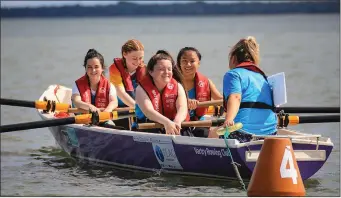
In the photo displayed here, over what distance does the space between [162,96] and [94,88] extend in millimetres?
2037

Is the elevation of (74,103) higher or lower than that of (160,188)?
higher

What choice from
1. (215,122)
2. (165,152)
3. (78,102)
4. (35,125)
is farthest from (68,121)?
(215,122)

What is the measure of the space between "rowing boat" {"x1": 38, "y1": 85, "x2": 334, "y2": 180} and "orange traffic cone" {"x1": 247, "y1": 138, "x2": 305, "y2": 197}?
1.28m

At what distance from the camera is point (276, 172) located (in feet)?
30.3

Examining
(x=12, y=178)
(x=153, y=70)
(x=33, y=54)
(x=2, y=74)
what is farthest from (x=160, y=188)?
(x=33, y=54)

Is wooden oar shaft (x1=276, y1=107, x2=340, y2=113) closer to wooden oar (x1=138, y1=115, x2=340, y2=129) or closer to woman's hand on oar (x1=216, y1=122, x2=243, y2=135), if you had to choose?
wooden oar (x1=138, y1=115, x2=340, y2=129)

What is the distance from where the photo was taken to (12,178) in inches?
503

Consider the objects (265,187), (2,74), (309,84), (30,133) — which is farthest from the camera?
(2,74)

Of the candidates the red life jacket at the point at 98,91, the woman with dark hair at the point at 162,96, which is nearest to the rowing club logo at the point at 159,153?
the woman with dark hair at the point at 162,96

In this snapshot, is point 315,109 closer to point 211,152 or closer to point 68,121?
Result: point 211,152

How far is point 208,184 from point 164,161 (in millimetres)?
608

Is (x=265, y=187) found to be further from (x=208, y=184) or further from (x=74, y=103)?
(x=74, y=103)

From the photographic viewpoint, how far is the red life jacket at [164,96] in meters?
11.5

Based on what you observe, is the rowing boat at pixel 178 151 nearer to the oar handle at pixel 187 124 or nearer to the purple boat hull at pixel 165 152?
the purple boat hull at pixel 165 152
